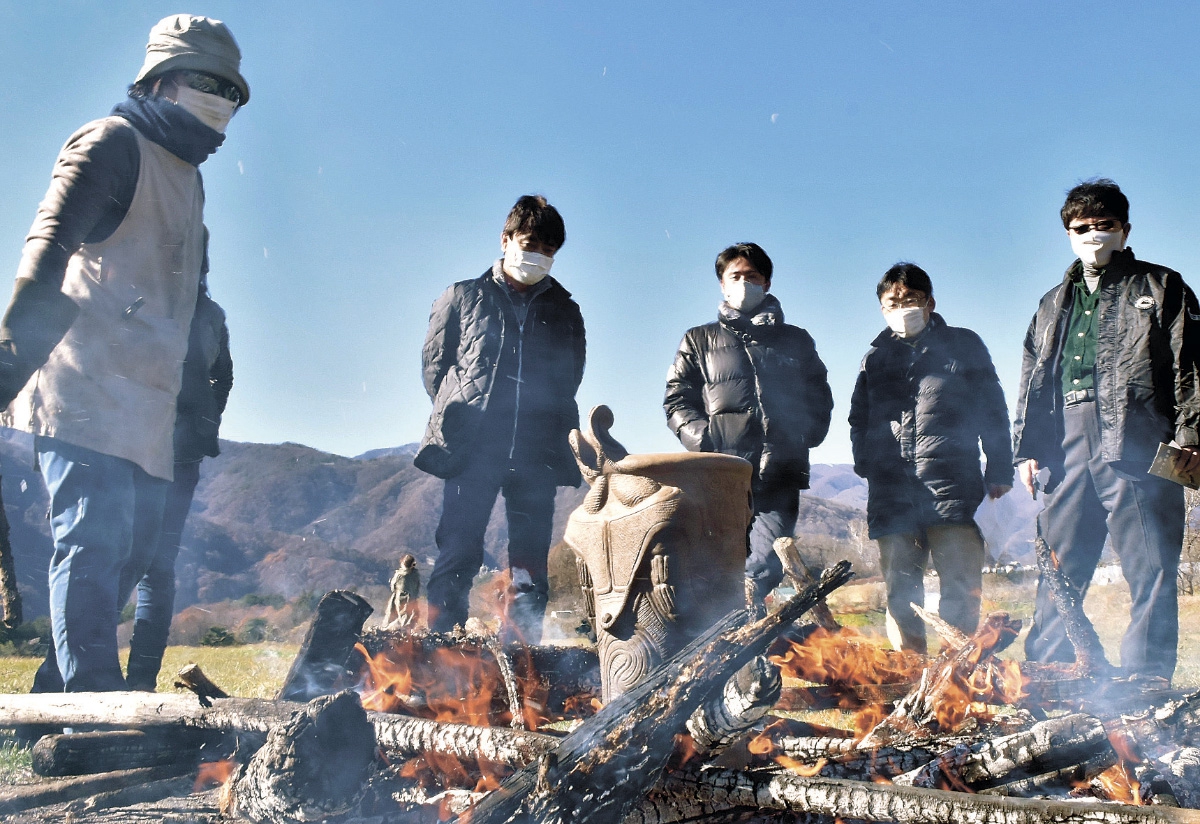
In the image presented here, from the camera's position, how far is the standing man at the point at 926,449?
13.1 ft

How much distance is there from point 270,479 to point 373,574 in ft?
46.7

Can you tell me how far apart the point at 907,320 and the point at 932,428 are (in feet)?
1.90

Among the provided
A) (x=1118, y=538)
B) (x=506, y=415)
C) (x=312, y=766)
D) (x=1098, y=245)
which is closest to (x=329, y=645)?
(x=312, y=766)

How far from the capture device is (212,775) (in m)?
2.48

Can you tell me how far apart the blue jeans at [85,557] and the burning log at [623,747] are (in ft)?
5.89

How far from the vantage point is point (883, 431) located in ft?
13.9

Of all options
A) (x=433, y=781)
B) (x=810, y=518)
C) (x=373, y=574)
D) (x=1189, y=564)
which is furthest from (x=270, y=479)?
(x=433, y=781)

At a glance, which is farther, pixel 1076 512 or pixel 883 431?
pixel 883 431

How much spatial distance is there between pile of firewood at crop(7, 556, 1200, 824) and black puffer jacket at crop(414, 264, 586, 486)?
3.43ft

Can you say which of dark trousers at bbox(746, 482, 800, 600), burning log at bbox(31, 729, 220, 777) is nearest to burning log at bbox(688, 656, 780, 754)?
burning log at bbox(31, 729, 220, 777)

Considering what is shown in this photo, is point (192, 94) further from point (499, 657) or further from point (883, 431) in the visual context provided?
point (883, 431)

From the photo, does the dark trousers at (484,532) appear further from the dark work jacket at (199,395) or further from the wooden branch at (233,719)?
the wooden branch at (233,719)

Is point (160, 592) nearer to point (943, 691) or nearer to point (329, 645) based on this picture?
point (329, 645)

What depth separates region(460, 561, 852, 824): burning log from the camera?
1.43 m
